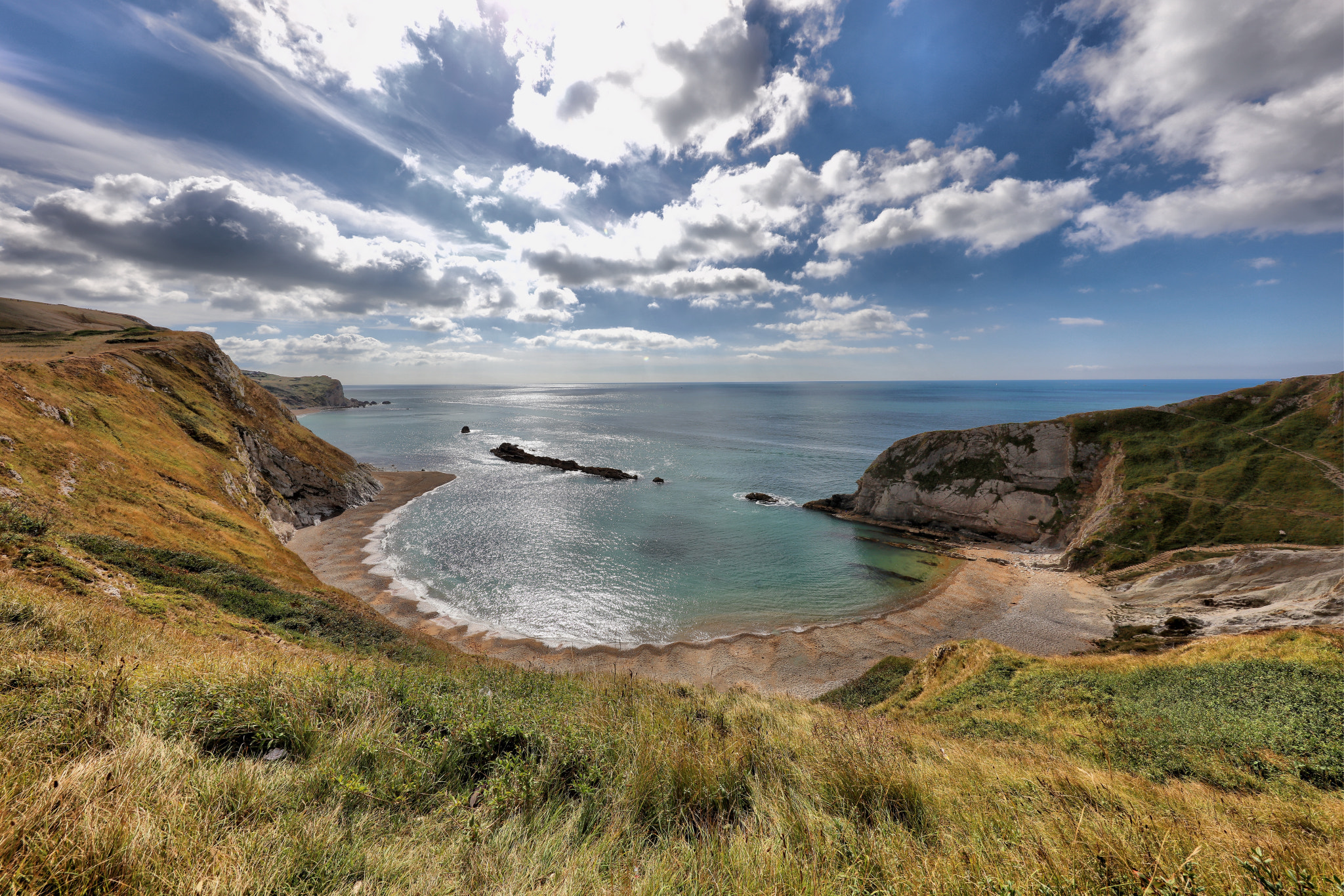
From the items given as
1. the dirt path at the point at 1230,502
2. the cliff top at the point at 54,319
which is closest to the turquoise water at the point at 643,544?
the dirt path at the point at 1230,502

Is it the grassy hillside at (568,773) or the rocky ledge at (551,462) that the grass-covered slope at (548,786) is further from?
the rocky ledge at (551,462)

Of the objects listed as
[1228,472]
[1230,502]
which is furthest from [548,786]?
[1228,472]

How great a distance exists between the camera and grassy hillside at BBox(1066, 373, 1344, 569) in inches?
1071

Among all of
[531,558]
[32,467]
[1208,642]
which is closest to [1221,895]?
[1208,642]

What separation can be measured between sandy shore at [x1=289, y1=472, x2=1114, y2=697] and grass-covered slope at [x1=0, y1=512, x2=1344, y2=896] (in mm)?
11730

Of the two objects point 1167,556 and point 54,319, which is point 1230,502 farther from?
point 54,319

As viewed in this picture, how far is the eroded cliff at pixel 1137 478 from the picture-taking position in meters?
28.4

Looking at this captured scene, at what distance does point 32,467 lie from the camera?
52.1 feet

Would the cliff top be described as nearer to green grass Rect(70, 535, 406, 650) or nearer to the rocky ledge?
the rocky ledge

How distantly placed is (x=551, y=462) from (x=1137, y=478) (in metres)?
65.4

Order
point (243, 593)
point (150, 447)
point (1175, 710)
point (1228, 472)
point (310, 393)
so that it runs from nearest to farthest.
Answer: point (1175, 710), point (243, 593), point (150, 447), point (1228, 472), point (310, 393)

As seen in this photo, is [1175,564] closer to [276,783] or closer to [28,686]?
[276,783]

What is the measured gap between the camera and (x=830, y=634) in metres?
23.9

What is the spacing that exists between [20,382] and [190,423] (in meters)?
10.1
